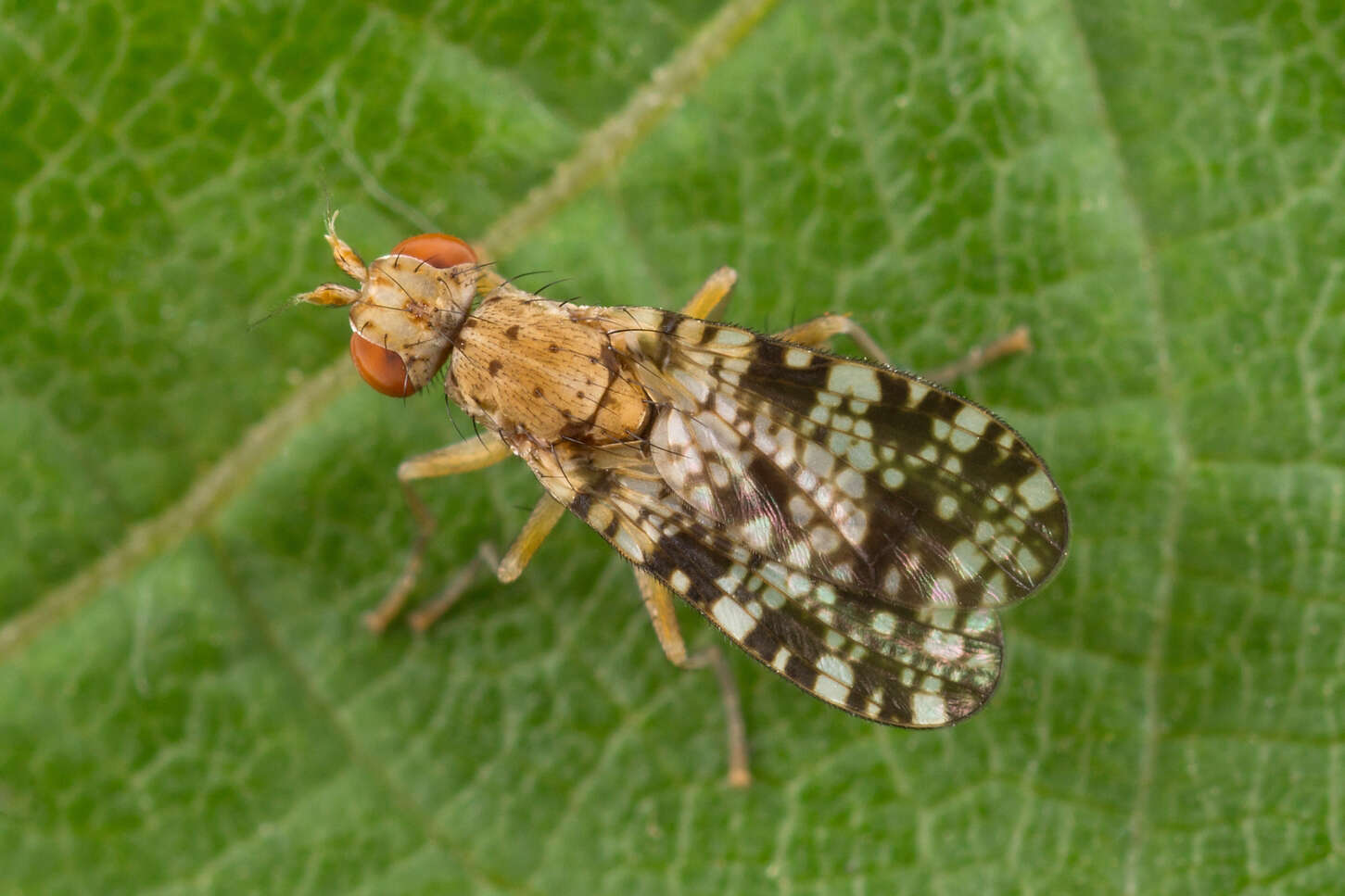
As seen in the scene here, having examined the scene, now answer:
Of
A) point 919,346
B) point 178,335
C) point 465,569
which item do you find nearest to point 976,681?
point 919,346

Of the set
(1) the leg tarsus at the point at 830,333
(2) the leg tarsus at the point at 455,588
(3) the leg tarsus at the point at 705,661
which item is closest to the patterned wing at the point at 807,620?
(3) the leg tarsus at the point at 705,661

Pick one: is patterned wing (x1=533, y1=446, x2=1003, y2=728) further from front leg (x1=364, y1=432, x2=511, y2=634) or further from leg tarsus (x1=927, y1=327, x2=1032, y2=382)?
leg tarsus (x1=927, y1=327, x2=1032, y2=382)

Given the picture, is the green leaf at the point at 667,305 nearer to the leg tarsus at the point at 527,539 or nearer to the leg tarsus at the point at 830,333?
the leg tarsus at the point at 830,333

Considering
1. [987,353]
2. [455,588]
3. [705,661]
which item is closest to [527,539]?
[455,588]

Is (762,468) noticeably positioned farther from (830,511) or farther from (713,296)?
(713,296)

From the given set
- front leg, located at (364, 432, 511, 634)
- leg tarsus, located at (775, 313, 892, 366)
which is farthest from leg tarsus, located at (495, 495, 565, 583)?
leg tarsus, located at (775, 313, 892, 366)

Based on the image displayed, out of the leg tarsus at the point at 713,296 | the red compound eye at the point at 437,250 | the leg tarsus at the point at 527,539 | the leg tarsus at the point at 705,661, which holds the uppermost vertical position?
the red compound eye at the point at 437,250
